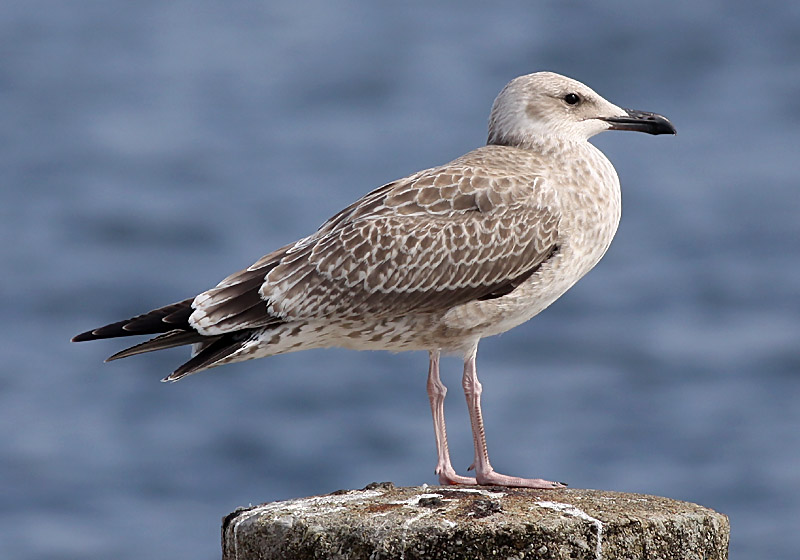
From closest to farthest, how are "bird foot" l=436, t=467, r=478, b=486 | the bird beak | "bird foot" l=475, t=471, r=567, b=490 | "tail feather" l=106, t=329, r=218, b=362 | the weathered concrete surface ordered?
the weathered concrete surface
"bird foot" l=475, t=471, r=567, b=490
"tail feather" l=106, t=329, r=218, b=362
"bird foot" l=436, t=467, r=478, b=486
the bird beak

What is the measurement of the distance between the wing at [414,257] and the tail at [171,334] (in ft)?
0.52

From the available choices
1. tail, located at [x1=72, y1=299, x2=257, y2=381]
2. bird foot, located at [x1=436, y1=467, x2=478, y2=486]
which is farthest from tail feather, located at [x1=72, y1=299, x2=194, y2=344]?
bird foot, located at [x1=436, y1=467, x2=478, y2=486]

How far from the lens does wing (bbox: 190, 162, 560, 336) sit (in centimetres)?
906

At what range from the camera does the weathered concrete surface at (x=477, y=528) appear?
21.5ft

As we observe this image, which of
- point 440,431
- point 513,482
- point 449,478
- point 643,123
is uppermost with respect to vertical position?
point 643,123

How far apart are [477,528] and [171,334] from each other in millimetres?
3167

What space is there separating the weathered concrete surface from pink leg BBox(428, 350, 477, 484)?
1.55 m

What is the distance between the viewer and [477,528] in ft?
21.5

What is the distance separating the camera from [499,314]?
29.8ft

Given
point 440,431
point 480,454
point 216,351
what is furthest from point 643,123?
point 216,351

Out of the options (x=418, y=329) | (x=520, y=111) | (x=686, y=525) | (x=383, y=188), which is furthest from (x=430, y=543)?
(x=520, y=111)

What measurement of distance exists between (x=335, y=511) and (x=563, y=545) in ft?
4.23

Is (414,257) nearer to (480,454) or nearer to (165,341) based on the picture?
(480,454)

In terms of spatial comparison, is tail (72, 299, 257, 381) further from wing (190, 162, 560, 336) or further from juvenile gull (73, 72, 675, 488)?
wing (190, 162, 560, 336)
